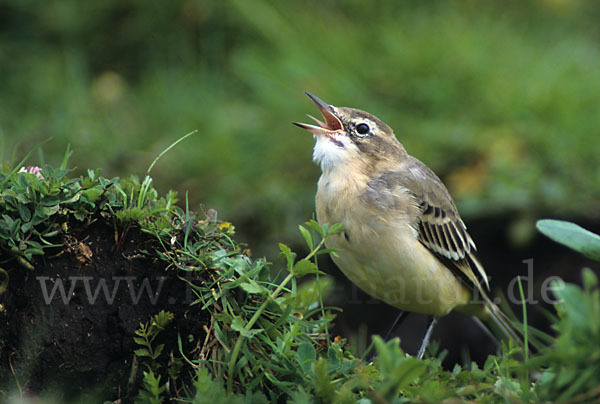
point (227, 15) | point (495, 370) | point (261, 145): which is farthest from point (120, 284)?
point (227, 15)

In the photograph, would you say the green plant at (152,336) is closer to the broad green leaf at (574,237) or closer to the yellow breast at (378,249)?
the yellow breast at (378,249)

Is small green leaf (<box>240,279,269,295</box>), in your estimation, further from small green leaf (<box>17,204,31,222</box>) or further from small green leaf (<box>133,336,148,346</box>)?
small green leaf (<box>17,204,31,222</box>)

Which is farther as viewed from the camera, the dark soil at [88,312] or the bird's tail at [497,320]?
the bird's tail at [497,320]

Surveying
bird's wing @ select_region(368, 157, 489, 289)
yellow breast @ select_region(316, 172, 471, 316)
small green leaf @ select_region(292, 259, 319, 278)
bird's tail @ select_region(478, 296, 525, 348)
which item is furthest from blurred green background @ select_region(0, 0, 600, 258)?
small green leaf @ select_region(292, 259, 319, 278)

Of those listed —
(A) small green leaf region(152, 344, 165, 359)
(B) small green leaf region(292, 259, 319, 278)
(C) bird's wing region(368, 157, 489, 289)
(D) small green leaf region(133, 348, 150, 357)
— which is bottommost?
(D) small green leaf region(133, 348, 150, 357)

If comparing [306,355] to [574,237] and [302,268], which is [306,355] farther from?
[574,237]

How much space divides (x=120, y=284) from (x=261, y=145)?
16.8 ft

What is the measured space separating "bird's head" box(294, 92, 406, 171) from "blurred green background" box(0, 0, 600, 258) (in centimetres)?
200

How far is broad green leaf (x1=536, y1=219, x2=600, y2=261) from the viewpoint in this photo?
3.03 metres

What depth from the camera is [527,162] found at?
735cm

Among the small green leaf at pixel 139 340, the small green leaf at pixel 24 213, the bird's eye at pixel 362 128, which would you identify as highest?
the bird's eye at pixel 362 128

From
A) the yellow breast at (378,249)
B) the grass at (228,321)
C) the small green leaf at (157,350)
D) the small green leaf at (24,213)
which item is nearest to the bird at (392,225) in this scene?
the yellow breast at (378,249)

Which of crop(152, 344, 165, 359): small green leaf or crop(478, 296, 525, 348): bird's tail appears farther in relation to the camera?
crop(478, 296, 525, 348): bird's tail

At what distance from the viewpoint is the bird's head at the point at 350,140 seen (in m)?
4.92
